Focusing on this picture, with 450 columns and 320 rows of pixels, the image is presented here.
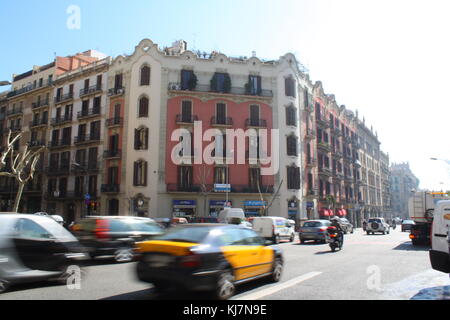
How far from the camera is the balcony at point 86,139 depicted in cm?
3666

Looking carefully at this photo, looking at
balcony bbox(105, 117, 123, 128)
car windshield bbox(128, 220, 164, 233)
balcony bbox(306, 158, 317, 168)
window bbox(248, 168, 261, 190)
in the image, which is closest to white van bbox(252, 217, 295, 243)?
car windshield bbox(128, 220, 164, 233)

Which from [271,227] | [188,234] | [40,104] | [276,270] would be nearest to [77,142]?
[40,104]

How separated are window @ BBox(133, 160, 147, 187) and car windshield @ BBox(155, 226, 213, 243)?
89.1 feet

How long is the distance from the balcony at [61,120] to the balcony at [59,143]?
215 centimetres

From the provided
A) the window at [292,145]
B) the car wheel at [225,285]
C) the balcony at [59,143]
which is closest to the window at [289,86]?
the window at [292,145]

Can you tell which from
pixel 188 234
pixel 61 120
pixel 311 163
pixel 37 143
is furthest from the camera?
pixel 37 143

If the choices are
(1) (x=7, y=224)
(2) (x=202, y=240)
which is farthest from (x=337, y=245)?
(1) (x=7, y=224)

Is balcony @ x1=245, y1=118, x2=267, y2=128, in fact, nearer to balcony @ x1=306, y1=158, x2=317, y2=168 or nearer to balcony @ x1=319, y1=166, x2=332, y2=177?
balcony @ x1=306, y1=158, x2=317, y2=168

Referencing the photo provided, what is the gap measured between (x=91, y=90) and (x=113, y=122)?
5621 millimetres

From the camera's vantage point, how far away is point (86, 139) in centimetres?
3750

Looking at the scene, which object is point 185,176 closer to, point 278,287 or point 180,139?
point 180,139

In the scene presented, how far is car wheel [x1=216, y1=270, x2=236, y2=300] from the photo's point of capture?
6000mm

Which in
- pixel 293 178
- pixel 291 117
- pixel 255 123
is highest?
pixel 291 117
